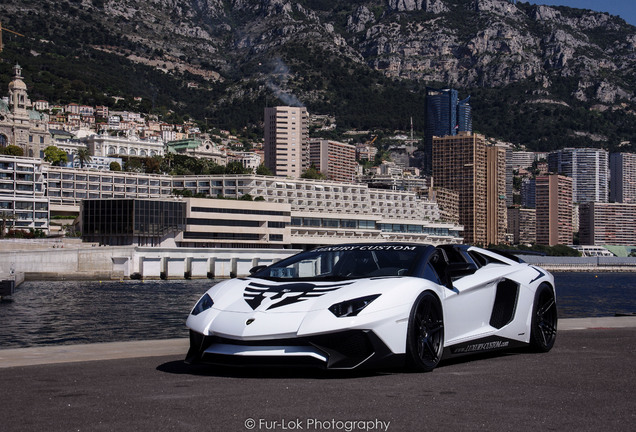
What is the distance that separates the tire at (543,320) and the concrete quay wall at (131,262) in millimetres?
82354

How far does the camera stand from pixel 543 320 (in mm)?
11188

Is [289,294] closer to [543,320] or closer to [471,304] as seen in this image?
[471,304]

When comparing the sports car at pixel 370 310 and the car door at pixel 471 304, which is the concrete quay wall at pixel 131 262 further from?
the car door at pixel 471 304

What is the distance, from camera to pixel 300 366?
8227 millimetres

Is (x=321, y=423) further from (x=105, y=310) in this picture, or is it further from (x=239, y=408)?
(x=105, y=310)

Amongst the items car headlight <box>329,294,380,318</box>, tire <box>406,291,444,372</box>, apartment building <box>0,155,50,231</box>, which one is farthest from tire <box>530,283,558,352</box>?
apartment building <box>0,155,50,231</box>

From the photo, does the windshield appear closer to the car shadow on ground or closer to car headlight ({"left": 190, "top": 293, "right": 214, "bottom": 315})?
car headlight ({"left": 190, "top": 293, "right": 214, "bottom": 315})

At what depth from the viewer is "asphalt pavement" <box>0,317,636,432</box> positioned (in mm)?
6105

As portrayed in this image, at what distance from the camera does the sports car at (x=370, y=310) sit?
8281 mm

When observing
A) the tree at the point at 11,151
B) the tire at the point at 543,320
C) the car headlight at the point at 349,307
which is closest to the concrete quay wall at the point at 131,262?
the tree at the point at 11,151

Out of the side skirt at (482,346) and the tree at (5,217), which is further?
the tree at (5,217)

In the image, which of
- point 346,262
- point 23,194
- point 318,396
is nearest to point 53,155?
point 23,194

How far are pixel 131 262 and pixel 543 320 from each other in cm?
10815

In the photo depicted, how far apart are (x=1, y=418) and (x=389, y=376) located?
3724 millimetres
